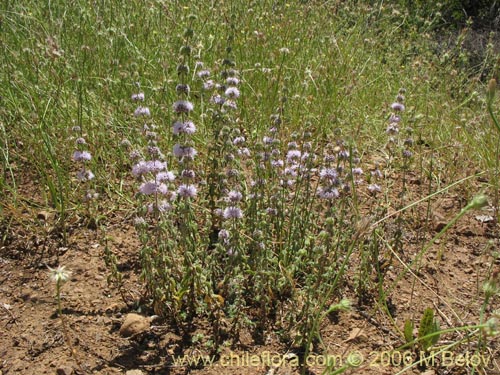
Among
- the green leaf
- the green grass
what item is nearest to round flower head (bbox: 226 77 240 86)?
the green grass

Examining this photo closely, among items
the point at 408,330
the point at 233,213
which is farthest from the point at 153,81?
the point at 408,330

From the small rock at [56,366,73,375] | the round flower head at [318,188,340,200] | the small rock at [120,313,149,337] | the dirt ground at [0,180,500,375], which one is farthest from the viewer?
the round flower head at [318,188,340,200]

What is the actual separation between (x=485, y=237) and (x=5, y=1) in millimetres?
4209

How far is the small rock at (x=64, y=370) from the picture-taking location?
1783 millimetres

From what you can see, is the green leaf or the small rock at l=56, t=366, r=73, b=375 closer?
the small rock at l=56, t=366, r=73, b=375

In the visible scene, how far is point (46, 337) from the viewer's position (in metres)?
1.98

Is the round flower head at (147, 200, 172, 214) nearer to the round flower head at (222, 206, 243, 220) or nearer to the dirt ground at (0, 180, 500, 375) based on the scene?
the round flower head at (222, 206, 243, 220)

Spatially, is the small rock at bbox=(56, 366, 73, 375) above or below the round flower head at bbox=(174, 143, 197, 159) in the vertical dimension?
below

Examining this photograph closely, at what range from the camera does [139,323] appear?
2.01m

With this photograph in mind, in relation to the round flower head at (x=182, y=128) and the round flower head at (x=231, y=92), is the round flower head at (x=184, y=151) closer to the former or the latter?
the round flower head at (x=182, y=128)

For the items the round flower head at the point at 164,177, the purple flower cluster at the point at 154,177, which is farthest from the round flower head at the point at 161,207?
the round flower head at the point at 164,177

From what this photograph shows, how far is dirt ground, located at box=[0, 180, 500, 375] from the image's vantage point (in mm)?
1890

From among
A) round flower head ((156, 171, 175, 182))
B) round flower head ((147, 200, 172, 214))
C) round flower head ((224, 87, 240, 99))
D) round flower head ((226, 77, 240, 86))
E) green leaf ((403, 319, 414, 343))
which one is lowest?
green leaf ((403, 319, 414, 343))

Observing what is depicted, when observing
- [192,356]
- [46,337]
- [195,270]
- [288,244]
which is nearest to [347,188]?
[288,244]
